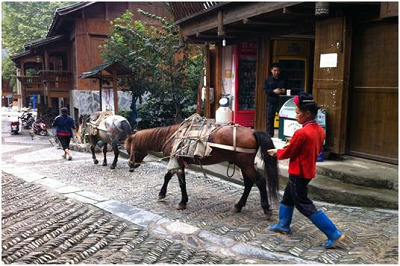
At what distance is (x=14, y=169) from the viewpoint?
9.42 metres

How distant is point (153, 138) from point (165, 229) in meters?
1.84

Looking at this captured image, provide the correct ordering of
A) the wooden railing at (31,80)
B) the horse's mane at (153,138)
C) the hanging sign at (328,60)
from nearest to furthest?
the horse's mane at (153,138), the hanging sign at (328,60), the wooden railing at (31,80)

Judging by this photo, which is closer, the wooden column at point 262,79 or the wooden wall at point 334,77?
the wooden wall at point 334,77

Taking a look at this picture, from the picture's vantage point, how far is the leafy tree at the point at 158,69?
13242 mm

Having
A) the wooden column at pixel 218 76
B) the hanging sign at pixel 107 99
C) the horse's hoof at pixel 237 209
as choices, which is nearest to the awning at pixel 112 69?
the hanging sign at pixel 107 99

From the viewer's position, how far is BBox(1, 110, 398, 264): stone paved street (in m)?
3.98

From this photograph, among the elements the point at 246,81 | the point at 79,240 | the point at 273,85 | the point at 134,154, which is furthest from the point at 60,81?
the point at 79,240

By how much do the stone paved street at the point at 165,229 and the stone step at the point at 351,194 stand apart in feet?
0.46

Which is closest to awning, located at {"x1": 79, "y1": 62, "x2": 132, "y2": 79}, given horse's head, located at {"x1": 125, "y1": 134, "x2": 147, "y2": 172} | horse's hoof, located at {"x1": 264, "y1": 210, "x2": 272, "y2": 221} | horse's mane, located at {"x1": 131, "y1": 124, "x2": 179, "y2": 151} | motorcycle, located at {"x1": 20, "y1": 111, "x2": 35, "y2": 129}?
horse's head, located at {"x1": 125, "y1": 134, "x2": 147, "y2": 172}

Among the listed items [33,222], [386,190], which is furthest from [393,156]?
[33,222]

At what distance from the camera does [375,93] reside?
6309 millimetres

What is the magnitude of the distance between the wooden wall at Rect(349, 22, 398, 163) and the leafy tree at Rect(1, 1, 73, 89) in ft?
104

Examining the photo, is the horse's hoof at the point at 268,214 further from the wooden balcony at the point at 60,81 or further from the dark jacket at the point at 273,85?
the wooden balcony at the point at 60,81

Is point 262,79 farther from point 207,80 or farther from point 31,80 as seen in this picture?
point 31,80
